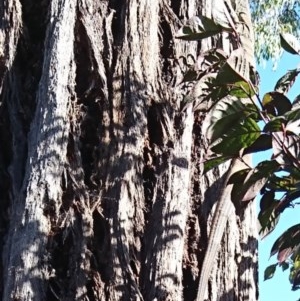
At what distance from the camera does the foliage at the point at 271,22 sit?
319 inches

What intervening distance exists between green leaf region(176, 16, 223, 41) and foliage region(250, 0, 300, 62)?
6391 mm

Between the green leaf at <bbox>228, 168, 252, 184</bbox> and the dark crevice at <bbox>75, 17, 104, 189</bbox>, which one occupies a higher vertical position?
the dark crevice at <bbox>75, 17, 104, 189</bbox>

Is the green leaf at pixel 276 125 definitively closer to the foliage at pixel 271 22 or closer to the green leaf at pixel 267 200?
the green leaf at pixel 267 200

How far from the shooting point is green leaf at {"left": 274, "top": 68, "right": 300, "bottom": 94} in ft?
5.66

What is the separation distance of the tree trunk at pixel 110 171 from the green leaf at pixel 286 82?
1.76 ft

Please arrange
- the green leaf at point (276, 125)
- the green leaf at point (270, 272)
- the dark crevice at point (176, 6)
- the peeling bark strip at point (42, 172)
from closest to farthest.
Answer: the green leaf at point (276, 125) < the peeling bark strip at point (42, 172) < the green leaf at point (270, 272) < the dark crevice at point (176, 6)

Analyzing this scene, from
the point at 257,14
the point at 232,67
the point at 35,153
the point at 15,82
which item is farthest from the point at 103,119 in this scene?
the point at 257,14

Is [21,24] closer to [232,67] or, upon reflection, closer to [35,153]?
[35,153]

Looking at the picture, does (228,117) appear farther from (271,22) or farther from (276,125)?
(271,22)

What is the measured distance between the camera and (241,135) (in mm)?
1580

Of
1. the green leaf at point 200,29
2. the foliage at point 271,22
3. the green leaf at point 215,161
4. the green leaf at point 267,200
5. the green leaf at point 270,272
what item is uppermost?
the foliage at point 271,22

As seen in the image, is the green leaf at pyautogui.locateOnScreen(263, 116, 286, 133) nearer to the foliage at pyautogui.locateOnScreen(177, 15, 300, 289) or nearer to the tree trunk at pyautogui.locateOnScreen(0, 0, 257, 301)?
the foliage at pyautogui.locateOnScreen(177, 15, 300, 289)

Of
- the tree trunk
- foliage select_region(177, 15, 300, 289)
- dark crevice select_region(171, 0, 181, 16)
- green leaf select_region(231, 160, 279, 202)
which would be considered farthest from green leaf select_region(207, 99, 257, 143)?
dark crevice select_region(171, 0, 181, 16)

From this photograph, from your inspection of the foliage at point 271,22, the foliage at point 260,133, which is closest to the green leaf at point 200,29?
the foliage at point 260,133
